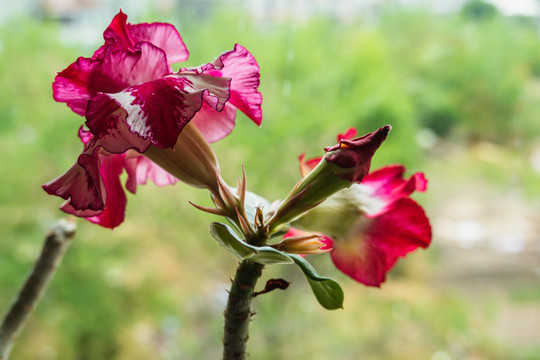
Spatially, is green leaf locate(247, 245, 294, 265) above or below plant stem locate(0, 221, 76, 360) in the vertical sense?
above

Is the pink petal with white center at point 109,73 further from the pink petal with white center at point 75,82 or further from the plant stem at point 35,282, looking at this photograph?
the plant stem at point 35,282

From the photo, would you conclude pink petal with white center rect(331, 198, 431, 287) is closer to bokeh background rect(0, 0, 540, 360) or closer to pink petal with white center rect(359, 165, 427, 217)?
pink petal with white center rect(359, 165, 427, 217)

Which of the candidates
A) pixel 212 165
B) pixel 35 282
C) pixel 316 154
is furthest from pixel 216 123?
pixel 316 154

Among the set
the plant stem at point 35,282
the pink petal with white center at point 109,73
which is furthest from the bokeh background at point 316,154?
the pink petal with white center at point 109,73

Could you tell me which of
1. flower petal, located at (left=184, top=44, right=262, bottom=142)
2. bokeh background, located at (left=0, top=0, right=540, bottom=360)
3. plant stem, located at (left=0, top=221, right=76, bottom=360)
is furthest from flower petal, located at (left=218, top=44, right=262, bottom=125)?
bokeh background, located at (left=0, top=0, right=540, bottom=360)

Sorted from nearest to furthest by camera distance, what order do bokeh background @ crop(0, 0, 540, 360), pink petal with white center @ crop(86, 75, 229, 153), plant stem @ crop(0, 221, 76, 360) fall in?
pink petal with white center @ crop(86, 75, 229, 153) < plant stem @ crop(0, 221, 76, 360) < bokeh background @ crop(0, 0, 540, 360)

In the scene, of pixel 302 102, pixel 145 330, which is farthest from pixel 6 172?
pixel 302 102
